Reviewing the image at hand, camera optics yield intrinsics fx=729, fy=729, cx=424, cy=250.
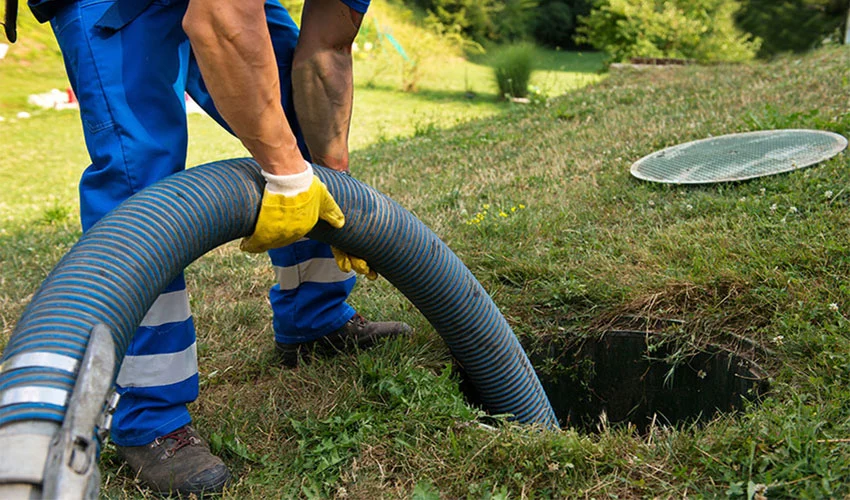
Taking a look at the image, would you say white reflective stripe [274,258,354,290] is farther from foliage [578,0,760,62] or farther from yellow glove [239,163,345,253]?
foliage [578,0,760,62]

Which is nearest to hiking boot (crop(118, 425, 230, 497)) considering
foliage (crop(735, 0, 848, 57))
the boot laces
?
the boot laces

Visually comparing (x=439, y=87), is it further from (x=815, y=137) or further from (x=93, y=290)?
(x=93, y=290)

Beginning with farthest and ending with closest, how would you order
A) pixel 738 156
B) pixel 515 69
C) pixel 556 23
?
pixel 556 23 < pixel 515 69 < pixel 738 156

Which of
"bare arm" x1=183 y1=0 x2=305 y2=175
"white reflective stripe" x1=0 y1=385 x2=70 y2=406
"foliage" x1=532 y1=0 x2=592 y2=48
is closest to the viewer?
"white reflective stripe" x1=0 y1=385 x2=70 y2=406

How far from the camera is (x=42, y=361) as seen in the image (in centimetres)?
128

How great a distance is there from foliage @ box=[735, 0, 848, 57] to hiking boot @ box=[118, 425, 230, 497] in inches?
579

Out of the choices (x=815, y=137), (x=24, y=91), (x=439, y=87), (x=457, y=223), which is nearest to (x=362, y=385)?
(x=457, y=223)

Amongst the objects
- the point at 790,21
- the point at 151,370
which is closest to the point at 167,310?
the point at 151,370

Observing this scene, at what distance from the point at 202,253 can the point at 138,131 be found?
402 mm

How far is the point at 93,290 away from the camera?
4.71 feet

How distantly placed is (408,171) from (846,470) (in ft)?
12.7

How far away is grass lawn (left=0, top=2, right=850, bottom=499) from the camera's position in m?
1.83

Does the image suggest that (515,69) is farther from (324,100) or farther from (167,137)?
(167,137)

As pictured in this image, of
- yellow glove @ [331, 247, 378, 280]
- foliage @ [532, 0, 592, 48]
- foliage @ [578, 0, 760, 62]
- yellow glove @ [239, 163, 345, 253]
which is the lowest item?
foliage @ [532, 0, 592, 48]
